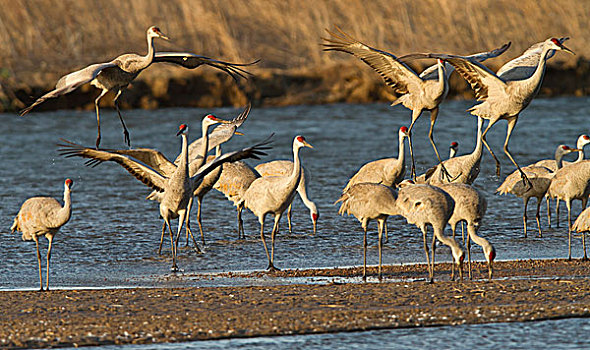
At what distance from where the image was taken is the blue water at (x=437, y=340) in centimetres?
612

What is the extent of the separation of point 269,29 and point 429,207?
17971 millimetres

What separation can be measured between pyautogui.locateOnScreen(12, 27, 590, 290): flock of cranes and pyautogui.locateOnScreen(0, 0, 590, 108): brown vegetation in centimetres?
1289

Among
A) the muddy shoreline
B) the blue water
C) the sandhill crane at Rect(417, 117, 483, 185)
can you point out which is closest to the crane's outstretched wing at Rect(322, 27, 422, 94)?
the sandhill crane at Rect(417, 117, 483, 185)

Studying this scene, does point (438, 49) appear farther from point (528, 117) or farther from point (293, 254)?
point (293, 254)

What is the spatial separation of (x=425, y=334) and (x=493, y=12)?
21.9 meters

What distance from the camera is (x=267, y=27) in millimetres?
25812

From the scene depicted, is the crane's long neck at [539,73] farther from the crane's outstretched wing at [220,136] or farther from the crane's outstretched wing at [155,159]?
the crane's outstretched wing at [155,159]

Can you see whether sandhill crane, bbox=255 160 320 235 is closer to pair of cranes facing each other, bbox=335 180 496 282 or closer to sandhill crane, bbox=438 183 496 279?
pair of cranes facing each other, bbox=335 180 496 282

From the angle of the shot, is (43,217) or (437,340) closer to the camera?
(437,340)

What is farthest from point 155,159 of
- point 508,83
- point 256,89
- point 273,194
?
point 256,89

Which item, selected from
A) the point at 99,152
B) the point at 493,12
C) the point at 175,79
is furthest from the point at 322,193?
the point at 493,12

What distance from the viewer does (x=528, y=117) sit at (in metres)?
21.6

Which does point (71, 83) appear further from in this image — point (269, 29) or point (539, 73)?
point (269, 29)

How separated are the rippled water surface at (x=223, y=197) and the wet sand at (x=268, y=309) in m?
1.14
